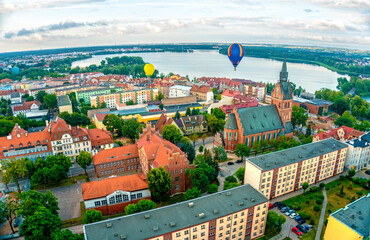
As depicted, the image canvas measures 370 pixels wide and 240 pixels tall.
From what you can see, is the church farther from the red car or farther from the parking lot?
the red car

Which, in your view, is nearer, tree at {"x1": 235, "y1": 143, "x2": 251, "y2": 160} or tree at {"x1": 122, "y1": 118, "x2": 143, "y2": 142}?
tree at {"x1": 235, "y1": 143, "x2": 251, "y2": 160}

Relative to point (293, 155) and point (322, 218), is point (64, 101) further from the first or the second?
point (322, 218)

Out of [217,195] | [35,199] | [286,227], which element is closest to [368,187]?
[286,227]

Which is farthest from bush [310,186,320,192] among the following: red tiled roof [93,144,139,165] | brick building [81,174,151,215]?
red tiled roof [93,144,139,165]

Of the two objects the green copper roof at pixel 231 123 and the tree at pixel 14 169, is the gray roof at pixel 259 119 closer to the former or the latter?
the green copper roof at pixel 231 123

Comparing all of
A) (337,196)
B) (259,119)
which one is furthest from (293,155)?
(259,119)
